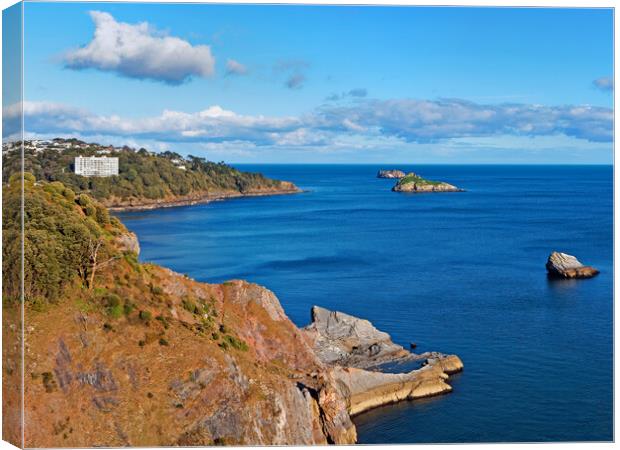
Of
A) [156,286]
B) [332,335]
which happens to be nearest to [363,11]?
[156,286]

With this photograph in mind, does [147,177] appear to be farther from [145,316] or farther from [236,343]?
[145,316]

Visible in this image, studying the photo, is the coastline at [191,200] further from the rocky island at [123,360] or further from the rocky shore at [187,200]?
the rocky island at [123,360]

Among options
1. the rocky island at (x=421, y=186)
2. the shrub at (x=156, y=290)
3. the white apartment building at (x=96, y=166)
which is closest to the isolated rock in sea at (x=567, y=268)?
the shrub at (x=156, y=290)

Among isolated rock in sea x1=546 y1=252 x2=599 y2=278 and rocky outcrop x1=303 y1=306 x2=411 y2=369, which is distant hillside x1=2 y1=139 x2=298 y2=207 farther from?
isolated rock in sea x1=546 y1=252 x2=599 y2=278

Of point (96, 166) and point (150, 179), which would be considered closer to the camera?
point (96, 166)

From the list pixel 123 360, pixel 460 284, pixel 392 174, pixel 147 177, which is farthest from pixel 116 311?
pixel 392 174

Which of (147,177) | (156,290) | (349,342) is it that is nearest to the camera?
(156,290)

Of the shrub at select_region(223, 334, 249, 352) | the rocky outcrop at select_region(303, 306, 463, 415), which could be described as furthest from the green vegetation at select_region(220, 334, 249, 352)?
the rocky outcrop at select_region(303, 306, 463, 415)
